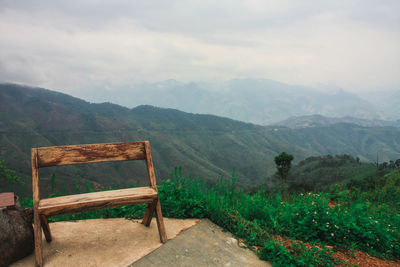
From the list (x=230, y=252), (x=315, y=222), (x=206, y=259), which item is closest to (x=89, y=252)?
(x=206, y=259)

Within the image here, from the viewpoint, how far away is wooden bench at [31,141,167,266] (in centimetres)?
277

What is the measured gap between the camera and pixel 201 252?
322 cm

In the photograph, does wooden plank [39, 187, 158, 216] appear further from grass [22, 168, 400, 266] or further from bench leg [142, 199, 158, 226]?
grass [22, 168, 400, 266]

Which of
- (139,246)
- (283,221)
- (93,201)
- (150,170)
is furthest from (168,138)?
(93,201)

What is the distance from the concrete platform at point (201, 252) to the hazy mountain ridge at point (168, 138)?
65659 millimetres

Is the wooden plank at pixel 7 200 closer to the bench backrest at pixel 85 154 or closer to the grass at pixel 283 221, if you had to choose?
the bench backrest at pixel 85 154

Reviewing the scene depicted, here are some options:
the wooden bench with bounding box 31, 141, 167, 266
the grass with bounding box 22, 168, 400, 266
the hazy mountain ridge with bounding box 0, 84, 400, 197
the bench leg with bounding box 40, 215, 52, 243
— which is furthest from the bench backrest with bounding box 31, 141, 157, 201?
the hazy mountain ridge with bounding box 0, 84, 400, 197

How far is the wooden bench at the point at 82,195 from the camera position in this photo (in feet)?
9.07

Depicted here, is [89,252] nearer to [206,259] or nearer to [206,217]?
[206,259]

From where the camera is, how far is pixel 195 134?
146 m

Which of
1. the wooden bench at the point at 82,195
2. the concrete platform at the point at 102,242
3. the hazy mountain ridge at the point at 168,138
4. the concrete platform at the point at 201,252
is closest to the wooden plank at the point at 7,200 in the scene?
the wooden bench at the point at 82,195

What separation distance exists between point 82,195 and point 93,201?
339mm

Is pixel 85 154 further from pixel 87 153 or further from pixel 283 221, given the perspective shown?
pixel 283 221

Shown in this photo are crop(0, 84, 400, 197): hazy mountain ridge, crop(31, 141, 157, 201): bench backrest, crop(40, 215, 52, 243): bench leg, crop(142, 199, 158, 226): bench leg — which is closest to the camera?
crop(40, 215, 52, 243): bench leg
